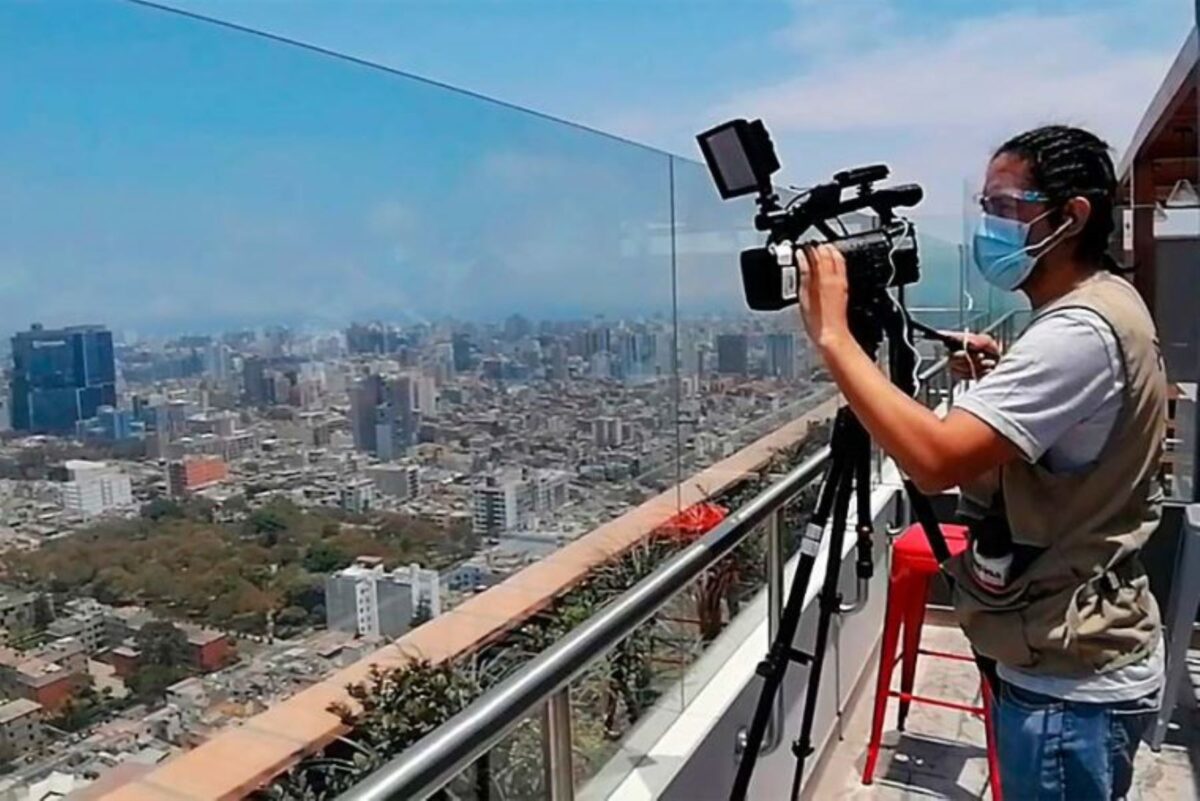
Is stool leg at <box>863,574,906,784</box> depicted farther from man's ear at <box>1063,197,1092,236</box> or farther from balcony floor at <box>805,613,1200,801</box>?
man's ear at <box>1063,197,1092,236</box>

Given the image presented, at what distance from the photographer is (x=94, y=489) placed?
3.77 feet

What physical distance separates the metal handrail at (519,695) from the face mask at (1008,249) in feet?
2.01

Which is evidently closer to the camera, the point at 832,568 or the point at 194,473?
the point at 194,473

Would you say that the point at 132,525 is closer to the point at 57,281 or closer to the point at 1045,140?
the point at 57,281

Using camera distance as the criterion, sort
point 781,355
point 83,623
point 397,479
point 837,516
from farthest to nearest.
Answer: point 781,355 → point 397,479 → point 837,516 → point 83,623

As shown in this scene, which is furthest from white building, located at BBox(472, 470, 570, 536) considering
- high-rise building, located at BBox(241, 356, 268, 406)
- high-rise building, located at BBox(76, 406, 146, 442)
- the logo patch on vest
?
the logo patch on vest

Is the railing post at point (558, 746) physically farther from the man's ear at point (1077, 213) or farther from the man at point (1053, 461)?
the man's ear at point (1077, 213)

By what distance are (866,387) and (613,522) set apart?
151 centimetres

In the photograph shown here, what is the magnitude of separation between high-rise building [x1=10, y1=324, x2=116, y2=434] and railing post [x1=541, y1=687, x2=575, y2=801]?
25.9 inches

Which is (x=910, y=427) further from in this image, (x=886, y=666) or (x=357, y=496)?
(x=886, y=666)

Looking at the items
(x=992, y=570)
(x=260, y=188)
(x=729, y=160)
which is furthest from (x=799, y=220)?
(x=260, y=188)

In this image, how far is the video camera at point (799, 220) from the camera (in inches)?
46.7

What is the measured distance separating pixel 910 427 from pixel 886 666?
177 centimetres

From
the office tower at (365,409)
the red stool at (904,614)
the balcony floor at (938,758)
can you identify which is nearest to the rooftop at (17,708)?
the office tower at (365,409)
